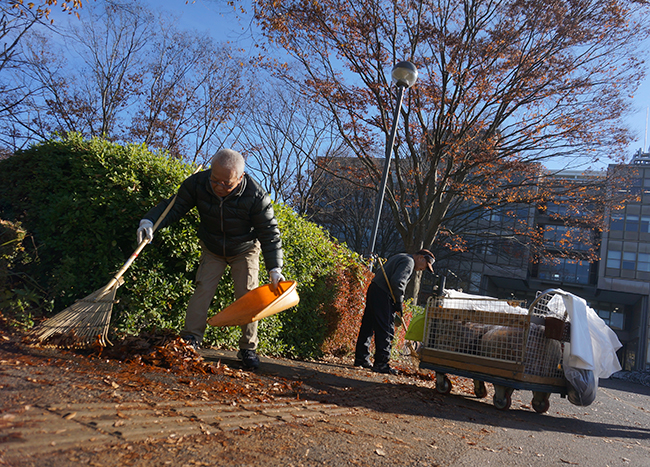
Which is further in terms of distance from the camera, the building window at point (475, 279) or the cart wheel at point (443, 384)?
the building window at point (475, 279)

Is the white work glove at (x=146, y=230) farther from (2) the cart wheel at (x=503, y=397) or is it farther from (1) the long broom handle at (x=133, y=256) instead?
(2) the cart wheel at (x=503, y=397)

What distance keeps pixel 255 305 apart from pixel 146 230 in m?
1.17

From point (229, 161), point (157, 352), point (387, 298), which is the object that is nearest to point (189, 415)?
point (157, 352)

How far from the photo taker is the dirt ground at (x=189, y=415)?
191 centimetres

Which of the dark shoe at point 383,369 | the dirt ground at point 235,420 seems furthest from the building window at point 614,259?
the dark shoe at point 383,369

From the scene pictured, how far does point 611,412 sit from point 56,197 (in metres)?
8.07

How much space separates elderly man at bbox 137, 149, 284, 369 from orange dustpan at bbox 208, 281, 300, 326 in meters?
0.14

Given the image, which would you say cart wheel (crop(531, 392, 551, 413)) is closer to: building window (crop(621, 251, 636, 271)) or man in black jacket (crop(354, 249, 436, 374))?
man in black jacket (crop(354, 249, 436, 374))

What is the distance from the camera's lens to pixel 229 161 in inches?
149

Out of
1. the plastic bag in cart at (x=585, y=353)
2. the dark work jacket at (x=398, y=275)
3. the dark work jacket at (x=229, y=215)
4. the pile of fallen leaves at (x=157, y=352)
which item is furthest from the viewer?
the dark work jacket at (x=398, y=275)

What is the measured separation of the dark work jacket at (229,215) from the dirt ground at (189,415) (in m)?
1.02

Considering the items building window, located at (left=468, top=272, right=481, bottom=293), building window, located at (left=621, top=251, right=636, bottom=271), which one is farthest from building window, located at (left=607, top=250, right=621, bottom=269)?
building window, located at (left=468, top=272, right=481, bottom=293)

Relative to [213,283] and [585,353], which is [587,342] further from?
[213,283]

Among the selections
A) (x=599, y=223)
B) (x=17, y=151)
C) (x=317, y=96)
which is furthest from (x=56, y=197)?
(x=599, y=223)
